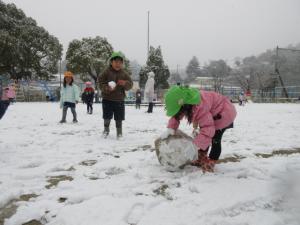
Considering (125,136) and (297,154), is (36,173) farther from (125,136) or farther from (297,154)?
(297,154)

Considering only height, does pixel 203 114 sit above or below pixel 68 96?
below

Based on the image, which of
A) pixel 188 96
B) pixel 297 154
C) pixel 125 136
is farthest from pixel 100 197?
pixel 125 136

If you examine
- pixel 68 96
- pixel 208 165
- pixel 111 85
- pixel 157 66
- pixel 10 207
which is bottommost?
pixel 10 207

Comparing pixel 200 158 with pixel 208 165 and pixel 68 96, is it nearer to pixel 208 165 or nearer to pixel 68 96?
pixel 208 165

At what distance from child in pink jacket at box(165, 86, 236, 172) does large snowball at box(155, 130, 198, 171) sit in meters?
0.11

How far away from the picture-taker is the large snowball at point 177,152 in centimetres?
321

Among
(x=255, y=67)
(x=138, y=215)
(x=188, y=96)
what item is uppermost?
(x=255, y=67)

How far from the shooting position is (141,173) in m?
3.18

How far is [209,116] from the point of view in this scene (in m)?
3.06

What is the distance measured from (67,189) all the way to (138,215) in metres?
0.82

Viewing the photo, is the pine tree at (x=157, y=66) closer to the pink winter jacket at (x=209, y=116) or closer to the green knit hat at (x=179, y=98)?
the pink winter jacket at (x=209, y=116)

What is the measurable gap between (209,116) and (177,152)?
1.66ft

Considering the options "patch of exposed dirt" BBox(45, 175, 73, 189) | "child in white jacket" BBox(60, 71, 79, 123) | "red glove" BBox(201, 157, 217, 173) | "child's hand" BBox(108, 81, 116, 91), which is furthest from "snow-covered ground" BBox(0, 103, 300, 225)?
"child in white jacket" BBox(60, 71, 79, 123)

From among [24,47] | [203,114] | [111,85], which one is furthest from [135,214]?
[24,47]
